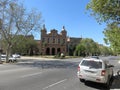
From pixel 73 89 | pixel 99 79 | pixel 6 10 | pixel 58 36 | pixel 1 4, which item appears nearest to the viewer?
pixel 73 89

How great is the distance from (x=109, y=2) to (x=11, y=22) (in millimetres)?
36581

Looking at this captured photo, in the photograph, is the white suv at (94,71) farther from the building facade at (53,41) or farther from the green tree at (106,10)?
the building facade at (53,41)

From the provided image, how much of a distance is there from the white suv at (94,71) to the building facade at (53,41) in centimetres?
11264

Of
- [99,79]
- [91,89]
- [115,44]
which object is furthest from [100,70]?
[115,44]

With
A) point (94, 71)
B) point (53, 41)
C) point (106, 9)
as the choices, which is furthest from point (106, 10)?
point (53, 41)

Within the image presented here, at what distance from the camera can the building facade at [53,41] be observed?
12999 centimetres

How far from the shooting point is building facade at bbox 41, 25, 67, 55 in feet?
426

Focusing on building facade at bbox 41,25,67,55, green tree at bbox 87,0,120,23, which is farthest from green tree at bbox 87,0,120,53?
building facade at bbox 41,25,67,55

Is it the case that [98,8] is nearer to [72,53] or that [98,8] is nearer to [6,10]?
[6,10]

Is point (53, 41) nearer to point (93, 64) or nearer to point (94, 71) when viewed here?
point (93, 64)

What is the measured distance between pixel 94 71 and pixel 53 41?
11566 centimetres

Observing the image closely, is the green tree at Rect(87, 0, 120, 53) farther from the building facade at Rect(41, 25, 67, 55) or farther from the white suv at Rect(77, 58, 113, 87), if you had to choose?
the building facade at Rect(41, 25, 67, 55)

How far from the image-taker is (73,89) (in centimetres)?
1432

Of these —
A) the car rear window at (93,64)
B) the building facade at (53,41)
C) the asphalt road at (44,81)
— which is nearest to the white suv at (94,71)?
the car rear window at (93,64)
